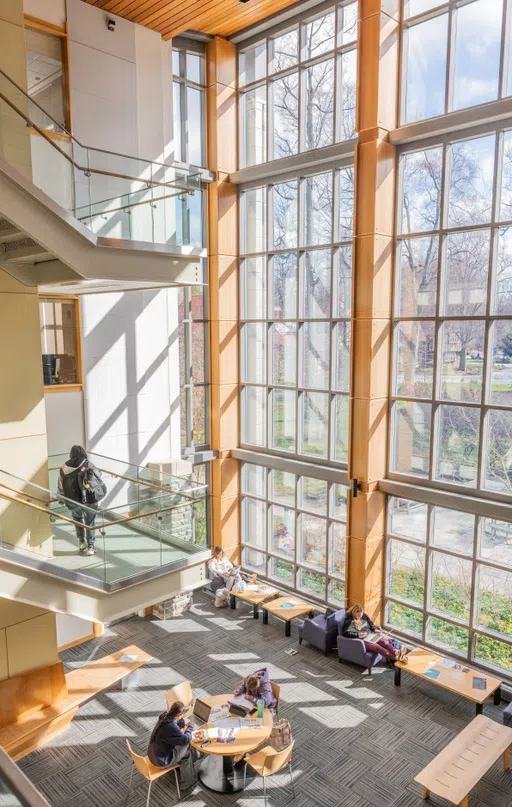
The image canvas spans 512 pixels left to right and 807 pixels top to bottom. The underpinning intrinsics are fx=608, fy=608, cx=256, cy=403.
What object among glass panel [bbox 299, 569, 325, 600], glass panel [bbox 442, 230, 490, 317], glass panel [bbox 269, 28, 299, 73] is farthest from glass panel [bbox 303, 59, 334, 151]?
glass panel [bbox 299, 569, 325, 600]

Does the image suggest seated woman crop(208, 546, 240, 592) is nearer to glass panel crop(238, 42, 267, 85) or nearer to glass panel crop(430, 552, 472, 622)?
glass panel crop(430, 552, 472, 622)

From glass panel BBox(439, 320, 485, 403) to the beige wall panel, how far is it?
23.0ft

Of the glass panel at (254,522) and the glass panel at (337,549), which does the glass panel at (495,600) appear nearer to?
the glass panel at (337,549)

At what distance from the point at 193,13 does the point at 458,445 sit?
8746mm

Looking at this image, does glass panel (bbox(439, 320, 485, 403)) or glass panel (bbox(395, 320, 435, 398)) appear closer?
glass panel (bbox(439, 320, 485, 403))

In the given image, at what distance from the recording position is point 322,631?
10.6 meters

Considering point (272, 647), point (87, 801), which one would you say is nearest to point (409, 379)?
point (272, 647)

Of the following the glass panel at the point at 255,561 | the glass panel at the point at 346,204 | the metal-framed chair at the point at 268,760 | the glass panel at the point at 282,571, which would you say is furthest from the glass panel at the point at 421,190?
the metal-framed chair at the point at 268,760

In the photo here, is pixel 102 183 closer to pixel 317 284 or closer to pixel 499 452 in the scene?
pixel 317 284

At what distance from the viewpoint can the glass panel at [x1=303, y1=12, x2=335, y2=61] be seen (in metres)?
11.1

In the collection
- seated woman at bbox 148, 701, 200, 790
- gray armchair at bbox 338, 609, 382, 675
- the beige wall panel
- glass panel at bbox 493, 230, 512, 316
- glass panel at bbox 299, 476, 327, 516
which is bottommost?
gray armchair at bbox 338, 609, 382, 675

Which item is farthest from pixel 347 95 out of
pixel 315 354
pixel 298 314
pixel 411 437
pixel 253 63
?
pixel 411 437

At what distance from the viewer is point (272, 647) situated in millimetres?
10883

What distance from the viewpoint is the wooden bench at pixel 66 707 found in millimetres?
7977
